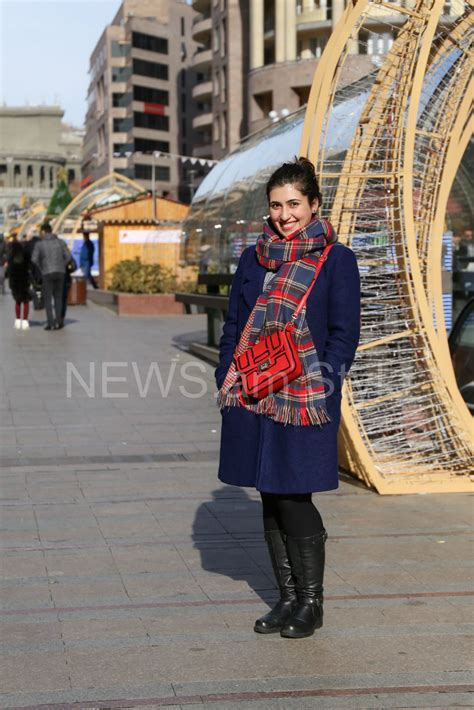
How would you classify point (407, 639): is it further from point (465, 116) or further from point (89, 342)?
point (89, 342)

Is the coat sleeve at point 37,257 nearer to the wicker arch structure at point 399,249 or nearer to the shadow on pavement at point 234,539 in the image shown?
the wicker arch structure at point 399,249

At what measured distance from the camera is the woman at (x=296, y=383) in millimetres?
4824

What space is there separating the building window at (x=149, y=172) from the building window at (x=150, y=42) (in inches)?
534

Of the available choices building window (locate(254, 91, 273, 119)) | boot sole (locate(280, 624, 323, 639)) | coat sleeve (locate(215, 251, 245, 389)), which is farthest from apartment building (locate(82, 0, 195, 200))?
boot sole (locate(280, 624, 323, 639))

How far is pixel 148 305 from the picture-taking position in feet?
87.2

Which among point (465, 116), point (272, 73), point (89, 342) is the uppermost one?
point (272, 73)

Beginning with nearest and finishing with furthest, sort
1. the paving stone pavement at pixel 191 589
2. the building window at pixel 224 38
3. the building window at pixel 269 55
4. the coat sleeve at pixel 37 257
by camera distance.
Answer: the paving stone pavement at pixel 191 589
the coat sleeve at pixel 37 257
the building window at pixel 269 55
the building window at pixel 224 38

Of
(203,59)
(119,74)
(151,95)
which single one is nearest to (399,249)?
(203,59)

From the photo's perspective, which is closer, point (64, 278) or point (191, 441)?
point (191, 441)

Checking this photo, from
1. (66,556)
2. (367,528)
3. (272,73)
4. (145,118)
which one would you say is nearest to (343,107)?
(367,528)

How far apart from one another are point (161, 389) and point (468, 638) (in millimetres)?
8650

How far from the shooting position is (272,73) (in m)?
64.7

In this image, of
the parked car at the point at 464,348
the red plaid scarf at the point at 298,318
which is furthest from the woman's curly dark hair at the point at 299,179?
the parked car at the point at 464,348

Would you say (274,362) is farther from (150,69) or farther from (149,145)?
(150,69)
